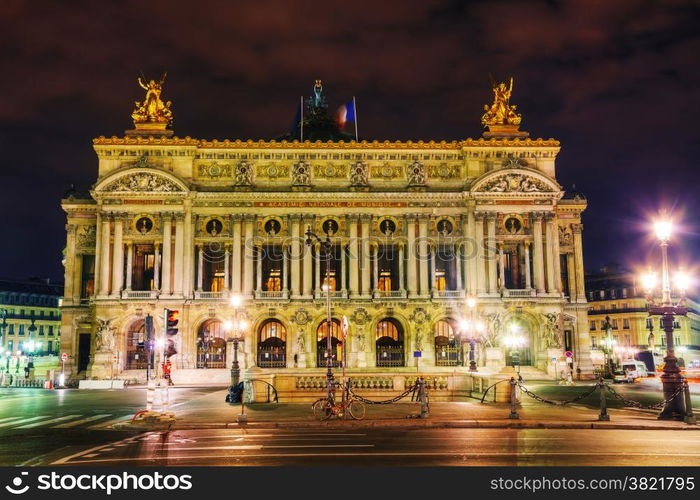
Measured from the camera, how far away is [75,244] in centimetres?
6606

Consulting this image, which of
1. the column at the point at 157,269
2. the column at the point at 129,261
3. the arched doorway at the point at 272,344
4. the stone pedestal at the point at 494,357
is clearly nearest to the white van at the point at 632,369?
the stone pedestal at the point at 494,357

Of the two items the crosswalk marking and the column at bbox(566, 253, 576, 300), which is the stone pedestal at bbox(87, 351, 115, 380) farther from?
the column at bbox(566, 253, 576, 300)

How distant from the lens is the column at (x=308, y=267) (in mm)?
63156

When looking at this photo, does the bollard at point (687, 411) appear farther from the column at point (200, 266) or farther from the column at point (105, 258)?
the column at point (105, 258)

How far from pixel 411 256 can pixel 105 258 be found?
27.8m

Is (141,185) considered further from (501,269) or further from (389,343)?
(501,269)

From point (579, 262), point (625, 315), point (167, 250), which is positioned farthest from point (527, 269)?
point (625, 315)

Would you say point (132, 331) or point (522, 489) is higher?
point (132, 331)

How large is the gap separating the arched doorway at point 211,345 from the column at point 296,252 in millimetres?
7980

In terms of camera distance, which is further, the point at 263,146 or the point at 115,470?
the point at 263,146

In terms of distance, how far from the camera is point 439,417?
27141 mm

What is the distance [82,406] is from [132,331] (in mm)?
27583

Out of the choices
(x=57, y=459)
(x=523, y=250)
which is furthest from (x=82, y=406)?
(x=523, y=250)

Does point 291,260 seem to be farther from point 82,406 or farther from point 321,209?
point 82,406
